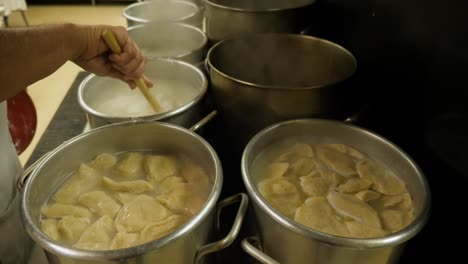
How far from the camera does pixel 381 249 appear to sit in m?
0.69

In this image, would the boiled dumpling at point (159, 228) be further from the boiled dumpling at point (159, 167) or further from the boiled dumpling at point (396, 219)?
the boiled dumpling at point (396, 219)

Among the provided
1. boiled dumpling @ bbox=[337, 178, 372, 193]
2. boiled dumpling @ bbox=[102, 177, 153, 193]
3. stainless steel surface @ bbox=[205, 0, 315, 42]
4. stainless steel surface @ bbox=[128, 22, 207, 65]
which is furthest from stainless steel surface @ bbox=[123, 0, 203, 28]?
boiled dumpling @ bbox=[337, 178, 372, 193]

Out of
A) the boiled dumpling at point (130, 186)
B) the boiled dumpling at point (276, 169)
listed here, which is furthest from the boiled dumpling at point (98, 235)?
the boiled dumpling at point (276, 169)

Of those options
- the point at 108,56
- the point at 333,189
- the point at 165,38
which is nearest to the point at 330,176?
the point at 333,189

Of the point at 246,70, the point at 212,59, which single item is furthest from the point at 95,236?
the point at 246,70

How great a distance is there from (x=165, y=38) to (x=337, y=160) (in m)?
1.03

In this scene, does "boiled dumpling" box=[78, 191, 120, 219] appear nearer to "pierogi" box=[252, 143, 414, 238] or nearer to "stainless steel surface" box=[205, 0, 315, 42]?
"pierogi" box=[252, 143, 414, 238]

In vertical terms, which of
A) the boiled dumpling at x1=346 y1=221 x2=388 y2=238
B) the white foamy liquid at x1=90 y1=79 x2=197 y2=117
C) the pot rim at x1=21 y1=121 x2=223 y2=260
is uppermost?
the pot rim at x1=21 y1=121 x2=223 y2=260

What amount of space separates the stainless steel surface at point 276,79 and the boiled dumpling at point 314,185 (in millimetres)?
167

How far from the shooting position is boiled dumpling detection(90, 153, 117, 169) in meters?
1.00

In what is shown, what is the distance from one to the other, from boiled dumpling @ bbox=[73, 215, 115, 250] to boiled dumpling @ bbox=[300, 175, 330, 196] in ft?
1.48

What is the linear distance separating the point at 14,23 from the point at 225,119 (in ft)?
13.8

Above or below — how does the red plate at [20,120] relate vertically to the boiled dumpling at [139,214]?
below

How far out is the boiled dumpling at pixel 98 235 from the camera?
77 centimetres
